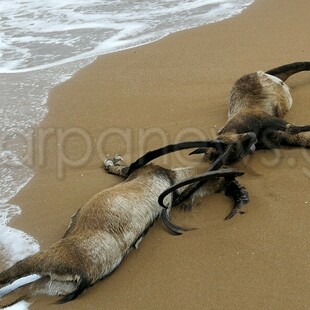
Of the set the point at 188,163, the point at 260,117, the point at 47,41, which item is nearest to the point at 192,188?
the point at 188,163

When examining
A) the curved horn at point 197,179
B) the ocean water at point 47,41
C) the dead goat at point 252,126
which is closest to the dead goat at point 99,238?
the curved horn at point 197,179

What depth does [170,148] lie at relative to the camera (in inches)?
165

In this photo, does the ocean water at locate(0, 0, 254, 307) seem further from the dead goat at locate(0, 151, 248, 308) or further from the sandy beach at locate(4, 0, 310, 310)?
the dead goat at locate(0, 151, 248, 308)

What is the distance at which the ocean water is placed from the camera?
5.15 meters

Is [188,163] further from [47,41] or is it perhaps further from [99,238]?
[47,41]

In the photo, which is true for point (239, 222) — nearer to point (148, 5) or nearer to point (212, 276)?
point (212, 276)

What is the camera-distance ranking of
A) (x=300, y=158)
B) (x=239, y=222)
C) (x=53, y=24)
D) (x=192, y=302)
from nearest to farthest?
(x=192, y=302) < (x=239, y=222) < (x=300, y=158) < (x=53, y=24)

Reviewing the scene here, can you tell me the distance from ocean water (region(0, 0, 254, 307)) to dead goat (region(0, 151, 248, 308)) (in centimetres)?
54

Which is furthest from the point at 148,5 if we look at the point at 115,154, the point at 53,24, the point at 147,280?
the point at 147,280

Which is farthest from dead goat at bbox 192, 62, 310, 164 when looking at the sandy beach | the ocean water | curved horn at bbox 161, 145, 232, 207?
the ocean water

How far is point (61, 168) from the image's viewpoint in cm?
507

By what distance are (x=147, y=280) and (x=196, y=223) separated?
26.3 inches

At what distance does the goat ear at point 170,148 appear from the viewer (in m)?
4.17

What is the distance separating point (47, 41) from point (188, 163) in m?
4.67
